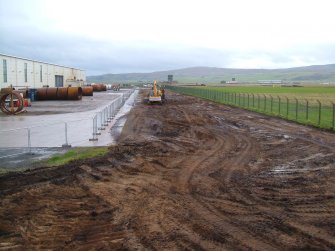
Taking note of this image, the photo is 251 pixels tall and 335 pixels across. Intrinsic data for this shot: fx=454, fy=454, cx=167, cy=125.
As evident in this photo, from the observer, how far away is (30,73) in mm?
72750

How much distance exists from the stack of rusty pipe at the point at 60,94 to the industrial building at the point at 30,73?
4961mm

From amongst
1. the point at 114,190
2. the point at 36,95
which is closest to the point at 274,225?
the point at 114,190

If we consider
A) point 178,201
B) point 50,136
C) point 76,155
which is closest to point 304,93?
point 50,136

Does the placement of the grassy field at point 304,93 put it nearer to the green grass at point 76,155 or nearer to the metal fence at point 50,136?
the metal fence at point 50,136

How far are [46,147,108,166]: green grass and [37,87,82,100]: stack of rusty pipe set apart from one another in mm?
42963

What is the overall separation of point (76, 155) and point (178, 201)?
7.23 meters

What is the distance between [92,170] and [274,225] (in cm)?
656

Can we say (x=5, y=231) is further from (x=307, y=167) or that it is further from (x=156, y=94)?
(x=156, y=94)

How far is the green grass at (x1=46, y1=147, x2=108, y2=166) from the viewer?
1495cm

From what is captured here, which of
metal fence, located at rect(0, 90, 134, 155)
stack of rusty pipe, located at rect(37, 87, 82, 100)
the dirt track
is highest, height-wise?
stack of rusty pipe, located at rect(37, 87, 82, 100)

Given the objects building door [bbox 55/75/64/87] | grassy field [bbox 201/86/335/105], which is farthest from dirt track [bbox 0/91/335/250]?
building door [bbox 55/75/64/87]

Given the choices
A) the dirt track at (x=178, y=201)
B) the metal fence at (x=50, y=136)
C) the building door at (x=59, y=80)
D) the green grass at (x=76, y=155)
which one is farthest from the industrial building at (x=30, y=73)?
the dirt track at (x=178, y=201)

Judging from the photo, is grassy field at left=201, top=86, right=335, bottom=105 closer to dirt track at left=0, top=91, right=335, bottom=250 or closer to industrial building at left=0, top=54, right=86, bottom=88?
industrial building at left=0, top=54, right=86, bottom=88

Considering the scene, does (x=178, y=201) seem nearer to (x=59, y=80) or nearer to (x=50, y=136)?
(x=50, y=136)
